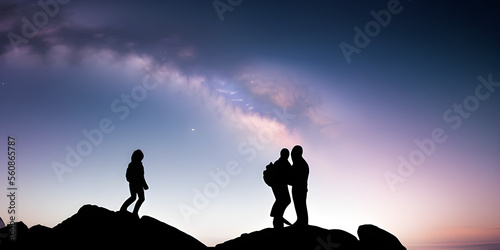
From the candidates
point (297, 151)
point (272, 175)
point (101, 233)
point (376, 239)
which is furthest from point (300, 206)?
point (101, 233)

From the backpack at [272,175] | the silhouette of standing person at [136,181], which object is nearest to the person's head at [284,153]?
the backpack at [272,175]

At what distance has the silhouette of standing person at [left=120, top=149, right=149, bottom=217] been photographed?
14026 millimetres

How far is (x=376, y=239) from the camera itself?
1317cm

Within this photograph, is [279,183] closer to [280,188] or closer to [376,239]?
[280,188]

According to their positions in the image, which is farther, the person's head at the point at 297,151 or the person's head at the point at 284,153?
the person's head at the point at 284,153

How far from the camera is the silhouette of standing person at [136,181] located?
1403cm

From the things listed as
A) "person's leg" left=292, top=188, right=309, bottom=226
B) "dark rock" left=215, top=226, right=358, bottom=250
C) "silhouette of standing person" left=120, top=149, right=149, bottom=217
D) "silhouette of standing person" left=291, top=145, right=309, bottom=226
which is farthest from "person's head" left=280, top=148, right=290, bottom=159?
"silhouette of standing person" left=120, top=149, right=149, bottom=217

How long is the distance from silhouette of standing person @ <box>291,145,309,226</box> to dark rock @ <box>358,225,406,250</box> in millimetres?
2767

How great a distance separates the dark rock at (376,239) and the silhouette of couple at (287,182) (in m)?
2.82

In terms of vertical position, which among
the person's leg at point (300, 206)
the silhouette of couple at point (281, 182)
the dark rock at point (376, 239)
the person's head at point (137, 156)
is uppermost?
the person's head at point (137, 156)

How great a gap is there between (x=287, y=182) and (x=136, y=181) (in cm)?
623

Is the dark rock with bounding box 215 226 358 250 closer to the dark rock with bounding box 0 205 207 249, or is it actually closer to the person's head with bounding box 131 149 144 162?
the dark rock with bounding box 0 205 207 249

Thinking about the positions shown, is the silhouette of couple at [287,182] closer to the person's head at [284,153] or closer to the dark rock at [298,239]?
the person's head at [284,153]

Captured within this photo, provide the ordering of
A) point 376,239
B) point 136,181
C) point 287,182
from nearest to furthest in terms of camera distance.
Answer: point 287,182, point 376,239, point 136,181
